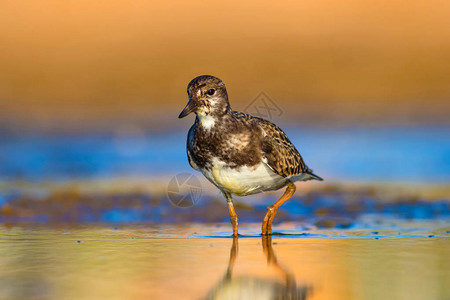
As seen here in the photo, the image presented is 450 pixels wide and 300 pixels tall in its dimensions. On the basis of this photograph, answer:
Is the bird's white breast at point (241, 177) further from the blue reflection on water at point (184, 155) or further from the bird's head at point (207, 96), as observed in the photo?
the blue reflection on water at point (184, 155)

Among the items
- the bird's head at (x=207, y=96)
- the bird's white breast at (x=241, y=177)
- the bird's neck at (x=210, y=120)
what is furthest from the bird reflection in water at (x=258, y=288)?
the bird's head at (x=207, y=96)

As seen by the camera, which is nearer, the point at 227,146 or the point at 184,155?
the point at 227,146

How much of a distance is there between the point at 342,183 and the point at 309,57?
11.8 metres

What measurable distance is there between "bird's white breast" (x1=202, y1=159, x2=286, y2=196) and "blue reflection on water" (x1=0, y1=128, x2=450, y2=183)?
216 inches

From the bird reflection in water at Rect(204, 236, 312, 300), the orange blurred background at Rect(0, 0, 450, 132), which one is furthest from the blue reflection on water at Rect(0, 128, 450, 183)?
the bird reflection in water at Rect(204, 236, 312, 300)

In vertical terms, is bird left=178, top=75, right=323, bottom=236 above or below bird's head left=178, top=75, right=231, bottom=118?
below

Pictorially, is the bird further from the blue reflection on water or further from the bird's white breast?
the blue reflection on water

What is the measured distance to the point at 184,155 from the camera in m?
16.9

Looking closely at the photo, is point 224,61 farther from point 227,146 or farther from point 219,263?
point 219,263

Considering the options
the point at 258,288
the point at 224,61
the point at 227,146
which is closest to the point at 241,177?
the point at 227,146

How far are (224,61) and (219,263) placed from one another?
58.2ft

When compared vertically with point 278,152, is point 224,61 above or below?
above

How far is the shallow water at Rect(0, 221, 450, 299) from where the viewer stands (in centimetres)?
548

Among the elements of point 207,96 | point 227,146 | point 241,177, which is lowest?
point 241,177
